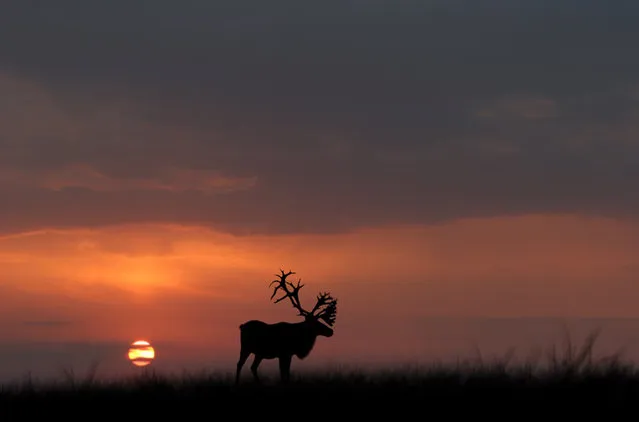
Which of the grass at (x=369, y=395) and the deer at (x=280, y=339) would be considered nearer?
the grass at (x=369, y=395)

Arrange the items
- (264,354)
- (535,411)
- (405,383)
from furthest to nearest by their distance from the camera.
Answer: (264,354) < (405,383) < (535,411)

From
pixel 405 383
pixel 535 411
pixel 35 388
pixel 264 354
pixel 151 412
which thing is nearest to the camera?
pixel 535 411

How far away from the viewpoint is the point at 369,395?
20562 millimetres

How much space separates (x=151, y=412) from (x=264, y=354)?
892 cm

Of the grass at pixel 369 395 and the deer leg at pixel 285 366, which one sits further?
the deer leg at pixel 285 366

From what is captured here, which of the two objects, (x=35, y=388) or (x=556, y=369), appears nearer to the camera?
(x=556, y=369)

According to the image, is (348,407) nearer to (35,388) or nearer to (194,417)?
(194,417)

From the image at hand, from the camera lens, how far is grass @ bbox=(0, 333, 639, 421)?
19406 mm

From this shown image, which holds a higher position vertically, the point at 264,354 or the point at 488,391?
the point at 264,354

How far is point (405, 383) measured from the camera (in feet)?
73.8

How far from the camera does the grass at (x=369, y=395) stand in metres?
19.4

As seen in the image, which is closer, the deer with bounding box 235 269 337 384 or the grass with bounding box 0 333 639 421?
the grass with bounding box 0 333 639 421

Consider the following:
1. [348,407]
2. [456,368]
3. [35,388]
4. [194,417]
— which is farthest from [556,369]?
[35,388]

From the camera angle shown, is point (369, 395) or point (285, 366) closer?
point (369, 395)
